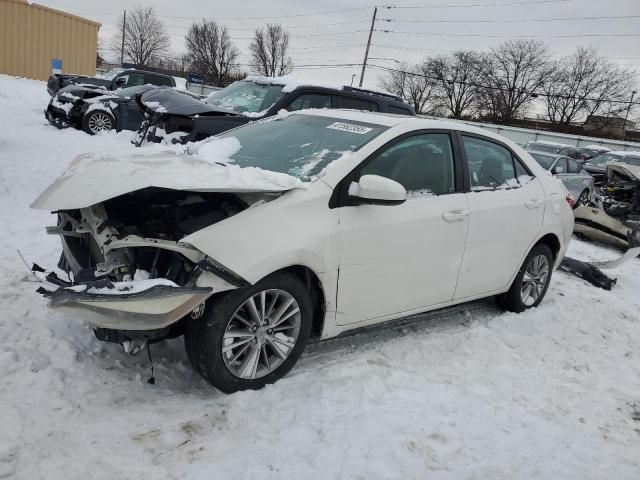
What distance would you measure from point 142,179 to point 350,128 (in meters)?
1.68

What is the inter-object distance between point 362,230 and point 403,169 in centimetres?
70

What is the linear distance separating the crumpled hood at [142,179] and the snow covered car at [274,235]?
12 mm

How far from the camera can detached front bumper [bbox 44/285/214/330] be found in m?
2.67

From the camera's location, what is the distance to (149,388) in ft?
10.5

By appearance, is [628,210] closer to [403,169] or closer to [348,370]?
[403,169]

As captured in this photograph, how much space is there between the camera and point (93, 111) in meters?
11.9

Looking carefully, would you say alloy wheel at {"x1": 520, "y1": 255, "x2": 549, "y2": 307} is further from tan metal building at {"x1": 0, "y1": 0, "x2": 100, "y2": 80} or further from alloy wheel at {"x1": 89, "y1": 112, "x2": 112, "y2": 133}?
tan metal building at {"x1": 0, "y1": 0, "x2": 100, "y2": 80}

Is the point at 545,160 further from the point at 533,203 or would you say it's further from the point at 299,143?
the point at 299,143

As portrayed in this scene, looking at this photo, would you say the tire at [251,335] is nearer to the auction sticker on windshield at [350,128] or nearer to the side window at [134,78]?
the auction sticker on windshield at [350,128]

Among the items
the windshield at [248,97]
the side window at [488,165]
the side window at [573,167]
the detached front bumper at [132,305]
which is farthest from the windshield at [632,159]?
the detached front bumper at [132,305]

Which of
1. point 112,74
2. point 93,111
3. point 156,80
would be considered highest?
point 156,80

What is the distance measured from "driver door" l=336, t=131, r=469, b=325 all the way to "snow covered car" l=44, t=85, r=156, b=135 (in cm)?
942

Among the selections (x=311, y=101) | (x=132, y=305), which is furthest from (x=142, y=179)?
(x=311, y=101)

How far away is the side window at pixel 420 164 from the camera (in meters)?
3.76
